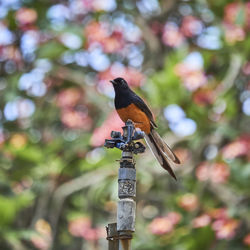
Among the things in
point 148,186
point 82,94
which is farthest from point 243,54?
point 82,94

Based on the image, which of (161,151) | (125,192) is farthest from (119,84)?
(125,192)

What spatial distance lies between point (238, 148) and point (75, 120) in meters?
2.54

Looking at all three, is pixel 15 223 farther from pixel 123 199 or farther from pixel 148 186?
pixel 123 199

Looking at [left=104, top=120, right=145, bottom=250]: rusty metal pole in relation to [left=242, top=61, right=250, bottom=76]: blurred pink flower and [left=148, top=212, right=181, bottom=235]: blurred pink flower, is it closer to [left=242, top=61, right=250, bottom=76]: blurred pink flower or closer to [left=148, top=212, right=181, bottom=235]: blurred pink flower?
[left=148, top=212, right=181, bottom=235]: blurred pink flower

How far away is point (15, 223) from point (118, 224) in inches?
182

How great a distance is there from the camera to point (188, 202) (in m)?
6.00

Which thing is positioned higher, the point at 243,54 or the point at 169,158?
the point at 243,54

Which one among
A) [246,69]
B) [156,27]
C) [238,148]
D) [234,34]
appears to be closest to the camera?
[238,148]

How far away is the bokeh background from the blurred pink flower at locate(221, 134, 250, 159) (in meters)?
0.01

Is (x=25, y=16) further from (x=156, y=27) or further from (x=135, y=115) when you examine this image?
(x=135, y=115)

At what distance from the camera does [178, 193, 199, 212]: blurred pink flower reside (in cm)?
596

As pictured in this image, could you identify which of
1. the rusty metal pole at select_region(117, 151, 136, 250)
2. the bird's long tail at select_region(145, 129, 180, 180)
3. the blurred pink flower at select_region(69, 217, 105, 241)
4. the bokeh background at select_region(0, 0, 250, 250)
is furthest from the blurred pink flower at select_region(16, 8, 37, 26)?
the rusty metal pole at select_region(117, 151, 136, 250)

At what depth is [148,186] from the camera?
6.97 metres

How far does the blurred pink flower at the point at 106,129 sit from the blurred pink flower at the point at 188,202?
3.13 ft
